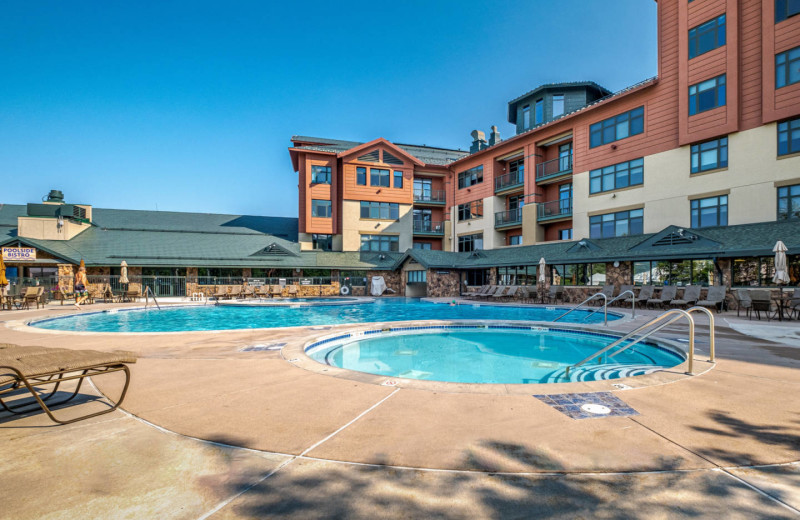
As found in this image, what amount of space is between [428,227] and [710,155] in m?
20.8

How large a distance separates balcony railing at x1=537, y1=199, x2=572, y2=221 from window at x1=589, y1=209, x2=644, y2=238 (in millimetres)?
1978

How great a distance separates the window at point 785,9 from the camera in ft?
50.9

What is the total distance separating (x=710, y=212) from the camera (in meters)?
18.2

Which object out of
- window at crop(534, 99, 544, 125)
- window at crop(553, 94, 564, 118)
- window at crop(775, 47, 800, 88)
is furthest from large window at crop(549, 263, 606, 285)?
window at crop(553, 94, 564, 118)

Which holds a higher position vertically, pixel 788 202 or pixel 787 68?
pixel 787 68

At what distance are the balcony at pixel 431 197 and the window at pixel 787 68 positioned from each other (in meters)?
22.5

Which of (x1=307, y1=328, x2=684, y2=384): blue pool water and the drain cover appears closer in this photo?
the drain cover

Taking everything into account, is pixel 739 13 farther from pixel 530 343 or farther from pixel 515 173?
pixel 530 343

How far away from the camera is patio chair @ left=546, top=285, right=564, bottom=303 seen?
21.8m

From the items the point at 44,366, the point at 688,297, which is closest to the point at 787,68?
the point at 688,297

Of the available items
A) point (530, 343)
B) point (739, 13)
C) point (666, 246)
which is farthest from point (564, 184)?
point (530, 343)

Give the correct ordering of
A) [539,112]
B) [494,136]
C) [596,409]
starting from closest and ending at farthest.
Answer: [596,409] < [539,112] < [494,136]

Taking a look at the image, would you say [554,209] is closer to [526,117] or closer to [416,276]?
[526,117]

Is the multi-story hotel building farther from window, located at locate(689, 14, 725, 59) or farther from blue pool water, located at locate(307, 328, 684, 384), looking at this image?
blue pool water, located at locate(307, 328, 684, 384)
